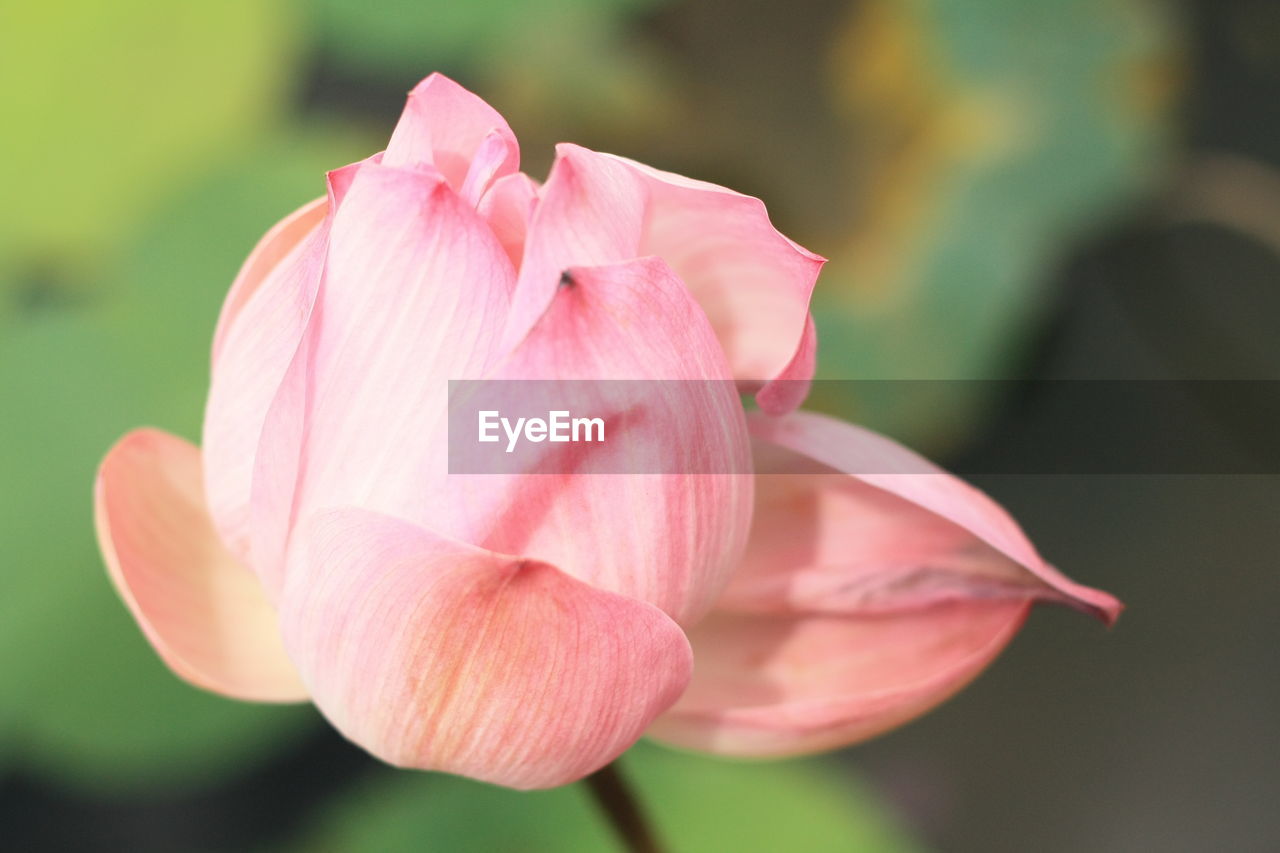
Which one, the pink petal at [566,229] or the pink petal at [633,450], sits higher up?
the pink petal at [566,229]

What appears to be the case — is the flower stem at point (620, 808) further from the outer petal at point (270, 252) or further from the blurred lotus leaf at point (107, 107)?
the blurred lotus leaf at point (107, 107)

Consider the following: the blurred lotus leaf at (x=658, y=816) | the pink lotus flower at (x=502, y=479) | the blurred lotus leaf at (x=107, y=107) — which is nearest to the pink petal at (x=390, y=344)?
the pink lotus flower at (x=502, y=479)

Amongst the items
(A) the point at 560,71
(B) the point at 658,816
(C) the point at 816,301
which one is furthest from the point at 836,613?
(A) the point at 560,71

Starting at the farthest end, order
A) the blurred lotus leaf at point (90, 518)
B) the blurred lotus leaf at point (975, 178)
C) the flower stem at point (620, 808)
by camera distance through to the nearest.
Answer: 1. the blurred lotus leaf at point (975, 178)
2. the blurred lotus leaf at point (90, 518)
3. the flower stem at point (620, 808)

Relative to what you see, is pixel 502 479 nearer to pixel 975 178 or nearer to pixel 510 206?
pixel 510 206

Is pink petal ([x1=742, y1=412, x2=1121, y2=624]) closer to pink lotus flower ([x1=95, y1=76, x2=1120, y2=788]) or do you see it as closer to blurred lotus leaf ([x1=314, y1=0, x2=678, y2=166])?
pink lotus flower ([x1=95, y1=76, x2=1120, y2=788])

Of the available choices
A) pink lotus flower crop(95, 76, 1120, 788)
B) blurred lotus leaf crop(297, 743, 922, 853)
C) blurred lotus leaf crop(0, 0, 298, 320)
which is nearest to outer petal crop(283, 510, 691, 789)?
pink lotus flower crop(95, 76, 1120, 788)
